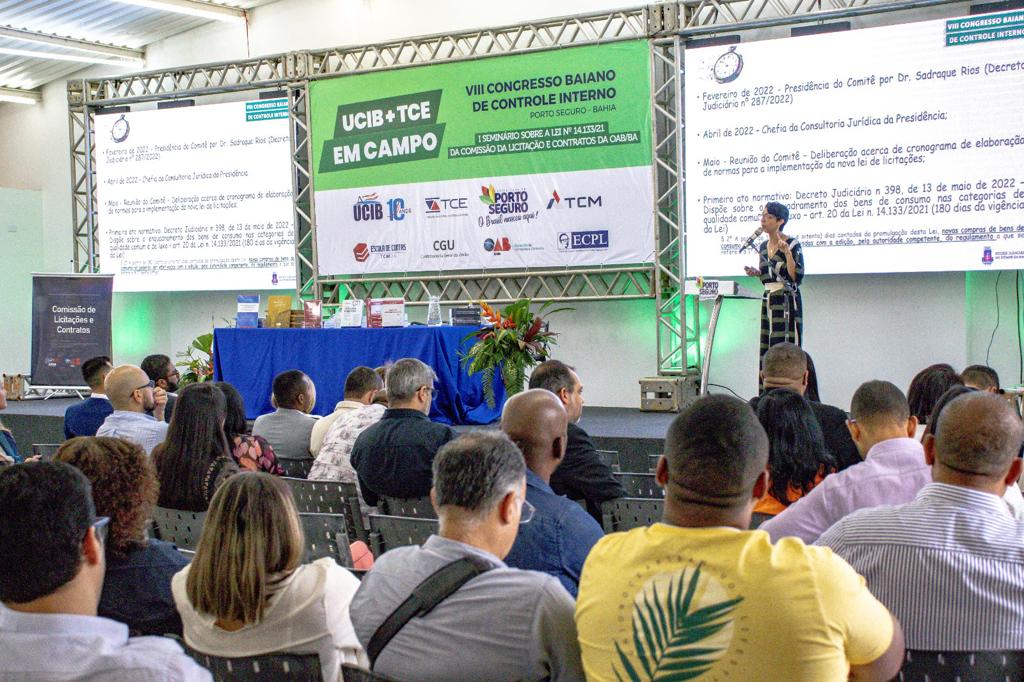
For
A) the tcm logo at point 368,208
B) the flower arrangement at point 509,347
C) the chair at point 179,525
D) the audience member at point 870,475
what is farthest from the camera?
the tcm logo at point 368,208

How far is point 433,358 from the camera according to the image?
780 centimetres

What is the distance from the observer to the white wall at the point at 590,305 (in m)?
7.72

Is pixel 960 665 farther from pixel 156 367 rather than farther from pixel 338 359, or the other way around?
pixel 338 359

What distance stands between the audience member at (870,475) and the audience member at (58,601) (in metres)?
1.47

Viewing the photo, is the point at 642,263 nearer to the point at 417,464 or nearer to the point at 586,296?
the point at 586,296

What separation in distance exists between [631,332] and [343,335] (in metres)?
2.56

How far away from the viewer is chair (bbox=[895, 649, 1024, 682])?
1716mm

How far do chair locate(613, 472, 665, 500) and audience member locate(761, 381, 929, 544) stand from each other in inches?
37.8

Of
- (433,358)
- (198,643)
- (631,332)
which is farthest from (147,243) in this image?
(198,643)

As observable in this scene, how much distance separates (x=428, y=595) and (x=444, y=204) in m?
7.80

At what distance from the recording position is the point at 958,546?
6.12ft

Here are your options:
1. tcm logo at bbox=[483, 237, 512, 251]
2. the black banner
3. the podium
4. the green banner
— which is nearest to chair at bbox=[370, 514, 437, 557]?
the podium

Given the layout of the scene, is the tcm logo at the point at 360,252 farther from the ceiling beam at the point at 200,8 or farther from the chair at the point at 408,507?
the chair at the point at 408,507

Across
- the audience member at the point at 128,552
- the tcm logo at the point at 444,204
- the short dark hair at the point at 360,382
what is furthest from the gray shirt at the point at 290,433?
the tcm logo at the point at 444,204
